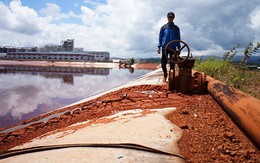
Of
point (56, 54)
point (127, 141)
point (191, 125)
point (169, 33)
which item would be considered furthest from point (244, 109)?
point (56, 54)

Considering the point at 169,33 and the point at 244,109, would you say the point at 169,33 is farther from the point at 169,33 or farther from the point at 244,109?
the point at 244,109

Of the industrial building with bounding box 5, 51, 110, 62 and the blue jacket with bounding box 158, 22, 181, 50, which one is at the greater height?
the industrial building with bounding box 5, 51, 110, 62

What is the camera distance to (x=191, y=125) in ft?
7.45

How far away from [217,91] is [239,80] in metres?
2.42

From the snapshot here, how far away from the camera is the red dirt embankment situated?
5.50 ft

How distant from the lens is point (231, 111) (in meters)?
2.26

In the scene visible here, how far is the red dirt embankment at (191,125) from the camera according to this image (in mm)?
1677

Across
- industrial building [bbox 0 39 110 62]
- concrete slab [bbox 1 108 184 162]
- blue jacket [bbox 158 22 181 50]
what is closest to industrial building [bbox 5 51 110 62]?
industrial building [bbox 0 39 110 62]

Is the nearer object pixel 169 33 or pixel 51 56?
pixel 169 33

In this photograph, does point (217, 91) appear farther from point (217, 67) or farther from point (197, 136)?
point (217, 67)

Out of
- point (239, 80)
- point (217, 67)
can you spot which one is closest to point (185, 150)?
point (239, 80)

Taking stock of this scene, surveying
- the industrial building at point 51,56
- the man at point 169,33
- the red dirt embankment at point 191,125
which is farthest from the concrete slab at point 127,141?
the industrial building at point 51,56

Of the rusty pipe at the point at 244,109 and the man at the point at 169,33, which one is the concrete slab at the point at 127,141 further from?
the man at the point at 169,33

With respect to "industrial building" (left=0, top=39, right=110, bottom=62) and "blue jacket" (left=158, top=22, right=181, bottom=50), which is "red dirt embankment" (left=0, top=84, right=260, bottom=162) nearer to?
"blue jacket" (left=158, top=22, right=181, bottom=50)
